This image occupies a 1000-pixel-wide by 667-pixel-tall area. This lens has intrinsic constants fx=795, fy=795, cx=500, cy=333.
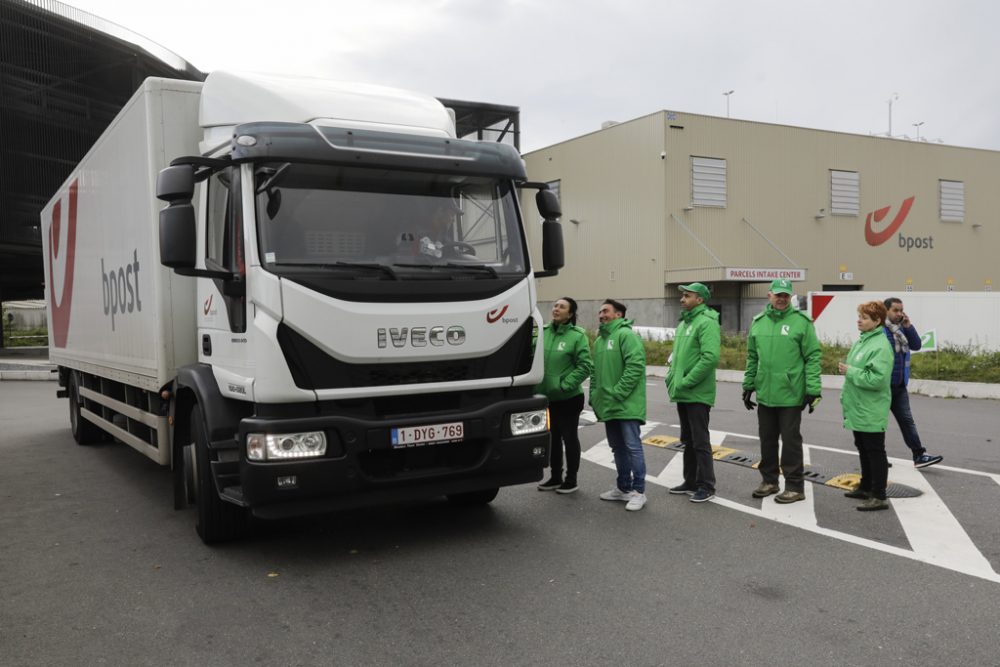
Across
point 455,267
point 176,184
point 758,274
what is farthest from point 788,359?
point 758,274

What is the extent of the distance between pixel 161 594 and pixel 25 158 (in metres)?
33.7

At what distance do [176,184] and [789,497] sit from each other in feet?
16.7

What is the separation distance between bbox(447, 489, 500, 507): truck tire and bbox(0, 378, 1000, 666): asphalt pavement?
9 centimetres

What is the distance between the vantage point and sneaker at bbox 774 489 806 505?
252 inches

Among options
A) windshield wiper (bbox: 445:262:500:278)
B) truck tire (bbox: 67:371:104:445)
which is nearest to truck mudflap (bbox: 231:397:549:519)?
windshield wiper (bbox: 445:262:500:278)

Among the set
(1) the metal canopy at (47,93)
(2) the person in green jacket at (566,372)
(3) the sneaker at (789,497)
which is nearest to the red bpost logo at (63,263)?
(2) the person in green jacket at (566,372)

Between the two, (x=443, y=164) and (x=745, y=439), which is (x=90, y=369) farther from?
(x=745, y=439)

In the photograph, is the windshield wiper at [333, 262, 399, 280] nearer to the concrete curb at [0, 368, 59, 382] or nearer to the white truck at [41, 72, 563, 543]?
the white truck at [41, 72, 563, 543]

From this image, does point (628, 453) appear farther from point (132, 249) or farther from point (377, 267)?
point (132, 249)

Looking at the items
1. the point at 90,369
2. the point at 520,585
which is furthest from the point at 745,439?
the point at 90,369

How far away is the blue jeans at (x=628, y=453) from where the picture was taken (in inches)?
253

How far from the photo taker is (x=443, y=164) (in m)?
5.25

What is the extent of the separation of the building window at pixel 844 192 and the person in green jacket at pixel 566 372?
35.3m

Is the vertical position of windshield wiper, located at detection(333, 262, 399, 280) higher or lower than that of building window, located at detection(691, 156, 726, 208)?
lower
